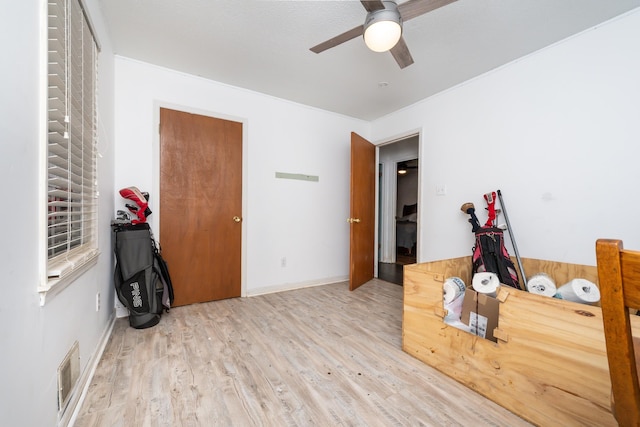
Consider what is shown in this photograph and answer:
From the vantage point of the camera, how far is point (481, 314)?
5.40 feet

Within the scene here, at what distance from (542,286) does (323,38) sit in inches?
99.7

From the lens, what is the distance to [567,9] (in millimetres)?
1813

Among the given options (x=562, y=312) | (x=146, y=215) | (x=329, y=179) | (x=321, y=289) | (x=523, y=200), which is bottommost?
(x=321, y=289)

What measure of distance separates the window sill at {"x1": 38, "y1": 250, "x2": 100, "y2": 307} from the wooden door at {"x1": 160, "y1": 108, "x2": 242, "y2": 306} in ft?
3.61

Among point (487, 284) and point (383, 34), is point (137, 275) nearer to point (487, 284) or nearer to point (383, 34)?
point (383, 34)

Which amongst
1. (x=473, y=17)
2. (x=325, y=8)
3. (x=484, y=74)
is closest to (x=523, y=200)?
(x=484, y=74)

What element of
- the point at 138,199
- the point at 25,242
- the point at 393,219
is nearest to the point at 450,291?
the point at 25,242

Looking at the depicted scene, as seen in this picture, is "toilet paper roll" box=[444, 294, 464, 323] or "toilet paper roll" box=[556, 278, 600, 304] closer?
"toilet paper roll" box=[556, 278, 600, 304]

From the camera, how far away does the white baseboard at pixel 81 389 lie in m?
1.21

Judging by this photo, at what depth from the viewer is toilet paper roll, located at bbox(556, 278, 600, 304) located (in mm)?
1589

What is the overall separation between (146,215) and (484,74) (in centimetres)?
361

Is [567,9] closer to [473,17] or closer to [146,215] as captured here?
[473,17]

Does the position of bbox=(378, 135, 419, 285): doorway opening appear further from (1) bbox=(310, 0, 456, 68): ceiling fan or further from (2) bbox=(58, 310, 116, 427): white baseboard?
(2) bbox=(58, 310, 116, 427): white baseboard

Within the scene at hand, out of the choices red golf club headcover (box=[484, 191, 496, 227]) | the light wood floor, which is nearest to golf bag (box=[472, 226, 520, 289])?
Answer: red golf club headcover (box=[484, 191, 496, 227])
